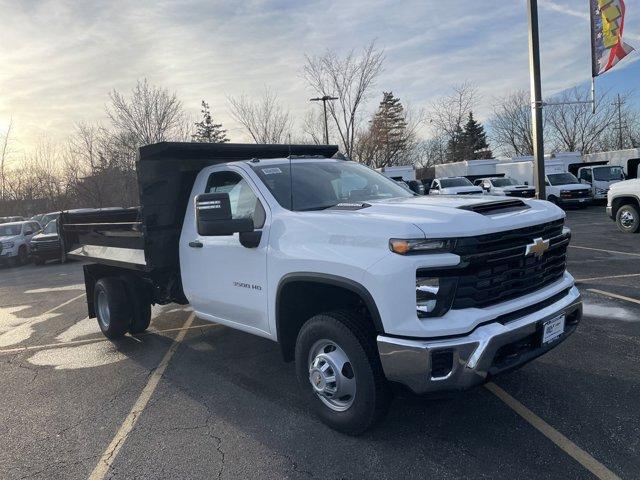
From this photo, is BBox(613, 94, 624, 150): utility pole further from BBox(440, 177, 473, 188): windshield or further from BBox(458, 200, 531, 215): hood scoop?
BBox(458, 200, 531, 215): hood scoop

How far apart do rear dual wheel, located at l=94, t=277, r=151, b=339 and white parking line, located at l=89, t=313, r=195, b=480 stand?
2.36 ft

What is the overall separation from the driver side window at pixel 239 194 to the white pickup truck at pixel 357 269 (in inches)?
0.7

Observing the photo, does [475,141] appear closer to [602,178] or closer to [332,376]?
[602,178]

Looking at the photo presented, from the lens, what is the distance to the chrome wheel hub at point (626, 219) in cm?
1338

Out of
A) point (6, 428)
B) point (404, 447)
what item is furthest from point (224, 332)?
point (404, 447)

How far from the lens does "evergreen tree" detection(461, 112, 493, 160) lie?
60.5 meters

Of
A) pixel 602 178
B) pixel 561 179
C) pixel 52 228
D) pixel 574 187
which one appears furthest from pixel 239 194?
pixel 602 178

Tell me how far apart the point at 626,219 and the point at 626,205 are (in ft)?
1.25

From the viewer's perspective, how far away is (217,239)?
448cm

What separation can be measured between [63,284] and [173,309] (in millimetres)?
5657

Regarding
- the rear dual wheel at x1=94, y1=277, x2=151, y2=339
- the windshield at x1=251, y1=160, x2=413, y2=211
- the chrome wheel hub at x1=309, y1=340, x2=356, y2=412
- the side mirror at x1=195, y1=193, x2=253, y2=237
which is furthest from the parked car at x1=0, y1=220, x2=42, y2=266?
the chrome wheel hub at x1=309, y1=340, x2=356, y2=412

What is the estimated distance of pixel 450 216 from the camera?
3.04 m

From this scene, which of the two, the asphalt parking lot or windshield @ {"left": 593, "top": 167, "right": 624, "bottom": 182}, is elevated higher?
windshield @ {"left": 593, "top": 167, "right": 624, "bottom": 182}

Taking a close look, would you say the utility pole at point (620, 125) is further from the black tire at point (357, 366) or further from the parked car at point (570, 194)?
the black tire at point (357, 366)
